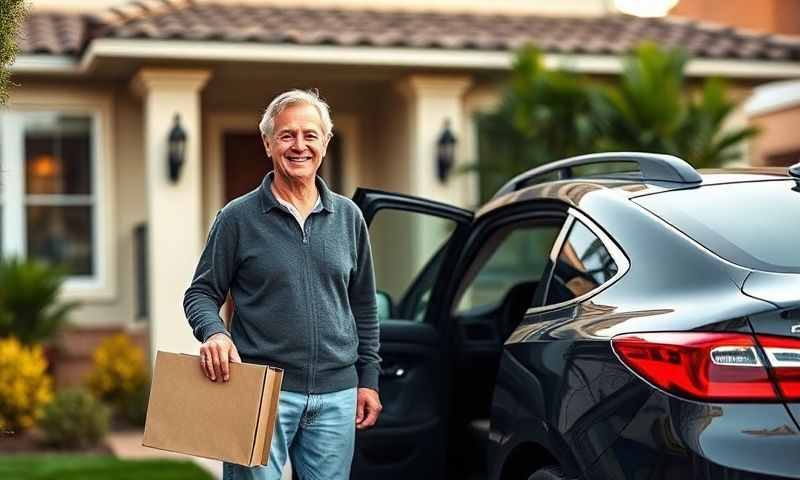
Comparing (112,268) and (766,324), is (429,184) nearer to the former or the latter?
(112,268)

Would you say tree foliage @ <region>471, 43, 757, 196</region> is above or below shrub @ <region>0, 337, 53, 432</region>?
above

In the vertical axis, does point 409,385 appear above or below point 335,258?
below

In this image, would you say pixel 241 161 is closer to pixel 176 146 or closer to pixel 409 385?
pixel 176 146

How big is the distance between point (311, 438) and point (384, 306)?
1.29 metres

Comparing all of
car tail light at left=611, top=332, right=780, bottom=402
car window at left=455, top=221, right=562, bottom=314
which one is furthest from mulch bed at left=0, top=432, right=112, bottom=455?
car tail light at left=611, top=332, right=780, bottom=402

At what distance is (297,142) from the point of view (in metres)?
3.98

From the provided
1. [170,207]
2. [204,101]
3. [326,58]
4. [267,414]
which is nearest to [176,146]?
[170,207]

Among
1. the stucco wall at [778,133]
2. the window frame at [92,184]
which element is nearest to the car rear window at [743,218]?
the window frame at [92,184]

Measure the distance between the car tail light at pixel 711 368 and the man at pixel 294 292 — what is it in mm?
1090

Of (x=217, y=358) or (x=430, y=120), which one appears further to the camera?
(x=430, y=120)

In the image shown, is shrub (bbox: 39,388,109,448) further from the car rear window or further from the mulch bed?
the car rear window

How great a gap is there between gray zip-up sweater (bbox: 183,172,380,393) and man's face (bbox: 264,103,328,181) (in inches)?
4.4

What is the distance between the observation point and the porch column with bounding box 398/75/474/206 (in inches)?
476

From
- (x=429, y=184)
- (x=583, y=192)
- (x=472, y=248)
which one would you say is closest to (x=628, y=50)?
(x=429, y=184)
